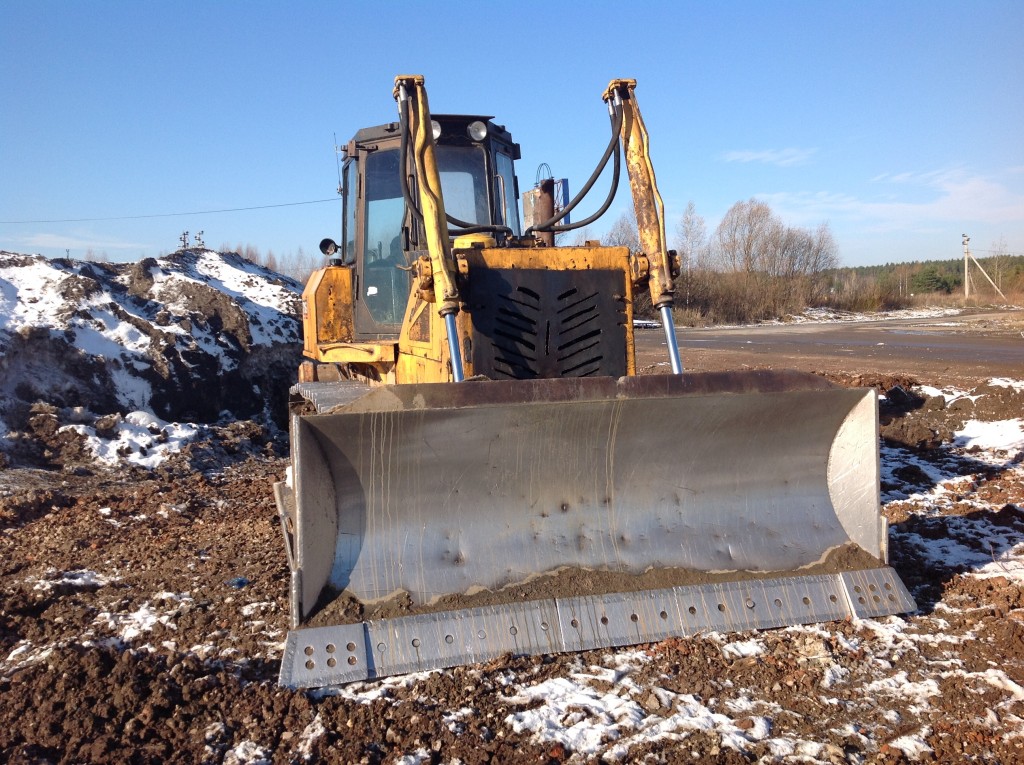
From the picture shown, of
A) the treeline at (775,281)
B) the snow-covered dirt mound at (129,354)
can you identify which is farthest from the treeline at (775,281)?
the snow-covered dirt mound at (129,354)

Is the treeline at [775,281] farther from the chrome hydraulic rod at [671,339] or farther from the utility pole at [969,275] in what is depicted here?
the chrome hydraulic rod at [671,339]

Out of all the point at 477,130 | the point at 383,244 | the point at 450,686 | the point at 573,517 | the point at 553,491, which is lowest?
the point at 450,686

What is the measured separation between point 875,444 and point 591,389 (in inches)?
54.5

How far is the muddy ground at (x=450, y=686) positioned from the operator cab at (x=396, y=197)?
2.06 m

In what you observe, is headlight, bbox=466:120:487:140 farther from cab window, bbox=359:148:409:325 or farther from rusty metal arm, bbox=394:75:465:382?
rusty metal arm, bbox=394:75:465:382

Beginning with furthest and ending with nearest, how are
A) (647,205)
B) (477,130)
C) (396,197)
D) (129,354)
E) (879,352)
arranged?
(879,352), (129,354), (396,197), (477,130), (647,205)

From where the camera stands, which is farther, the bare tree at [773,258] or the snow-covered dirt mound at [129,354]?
the bare tree at [773,258]

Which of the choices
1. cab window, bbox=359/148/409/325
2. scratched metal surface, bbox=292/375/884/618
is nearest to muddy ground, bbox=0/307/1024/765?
scratched metal surface, bbox=292/375/884/618

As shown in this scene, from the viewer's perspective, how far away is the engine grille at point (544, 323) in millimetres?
4285

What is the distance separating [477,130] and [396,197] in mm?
743

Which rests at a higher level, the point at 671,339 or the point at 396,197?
the point at 396,197

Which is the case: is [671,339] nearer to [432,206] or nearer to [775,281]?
[432,206]

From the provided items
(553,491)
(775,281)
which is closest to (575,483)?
(553,491)

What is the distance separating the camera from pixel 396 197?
5832 millimetres
